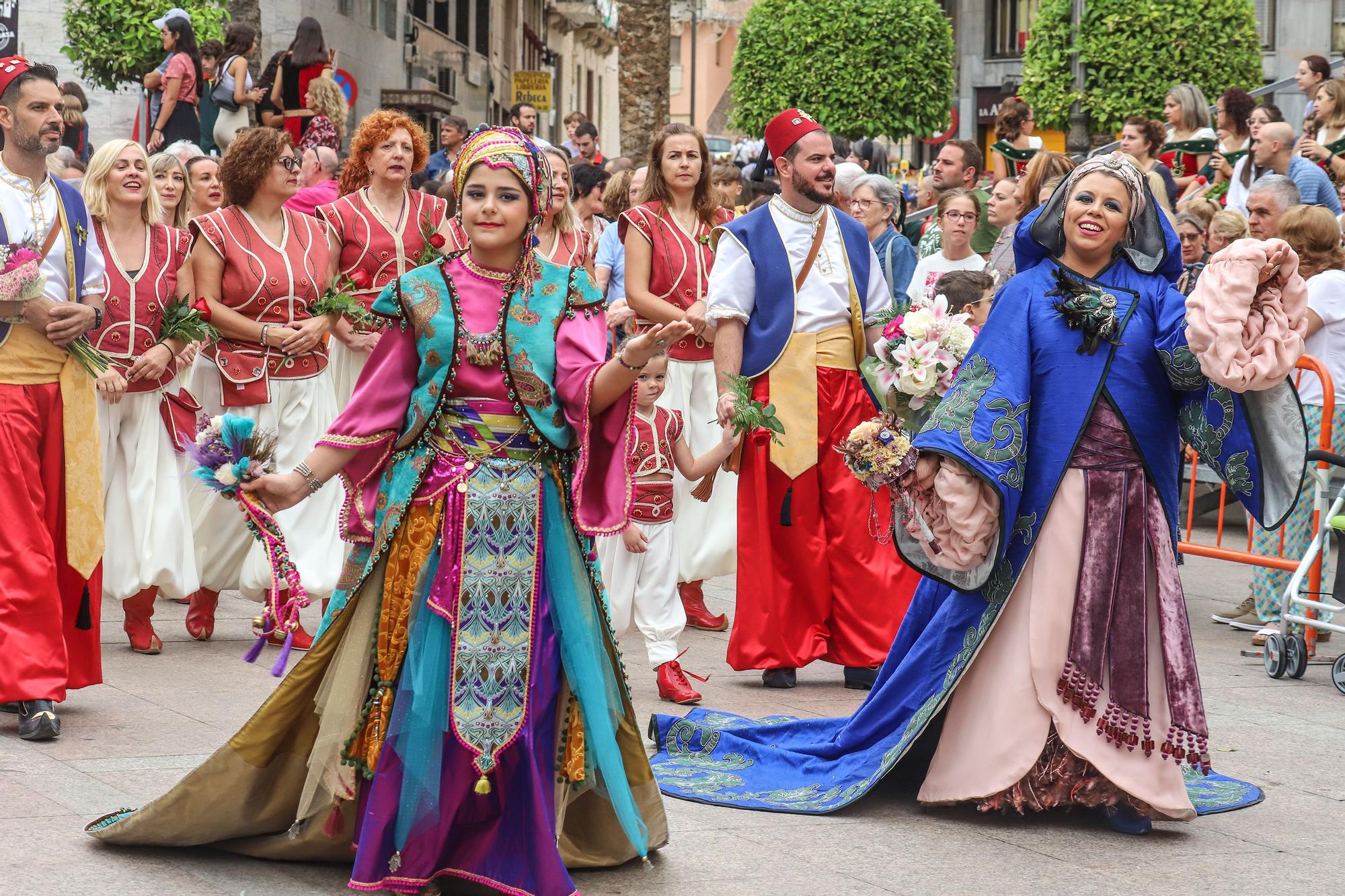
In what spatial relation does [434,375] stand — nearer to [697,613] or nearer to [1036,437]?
[1036,437]

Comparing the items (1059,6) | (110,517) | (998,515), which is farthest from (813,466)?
(1059,6)

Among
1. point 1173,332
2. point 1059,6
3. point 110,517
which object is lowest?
point 110,517

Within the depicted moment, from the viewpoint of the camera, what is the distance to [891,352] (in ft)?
19.2

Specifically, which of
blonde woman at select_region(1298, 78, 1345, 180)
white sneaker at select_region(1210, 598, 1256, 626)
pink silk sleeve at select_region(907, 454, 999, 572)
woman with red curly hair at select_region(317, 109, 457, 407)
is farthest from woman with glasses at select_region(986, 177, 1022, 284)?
pink silk sleeve at select_region(907, 454, 999, 572)

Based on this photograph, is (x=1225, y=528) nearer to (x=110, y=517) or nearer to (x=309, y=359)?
(x=309, y=359)

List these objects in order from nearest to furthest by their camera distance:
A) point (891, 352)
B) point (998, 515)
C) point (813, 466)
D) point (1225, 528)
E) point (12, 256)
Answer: point (998, 515)
point (891, 352)
point (12, 256)
point (813, 466)
point (1225, 528)

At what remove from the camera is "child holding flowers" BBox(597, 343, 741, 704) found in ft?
23.6

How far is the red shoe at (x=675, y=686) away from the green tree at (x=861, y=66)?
83.0 ft

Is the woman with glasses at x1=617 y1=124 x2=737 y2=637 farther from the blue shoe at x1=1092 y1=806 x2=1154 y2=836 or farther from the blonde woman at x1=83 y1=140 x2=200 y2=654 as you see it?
the blue shoe at x1=1092 y1=806 x2=1154 y2=836

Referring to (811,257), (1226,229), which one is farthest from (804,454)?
(1226,229)

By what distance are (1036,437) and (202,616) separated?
4498 millimetres

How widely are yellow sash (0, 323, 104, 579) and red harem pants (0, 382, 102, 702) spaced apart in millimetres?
39

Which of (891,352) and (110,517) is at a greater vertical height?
(891,352)

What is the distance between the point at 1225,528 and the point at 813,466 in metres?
5.90
